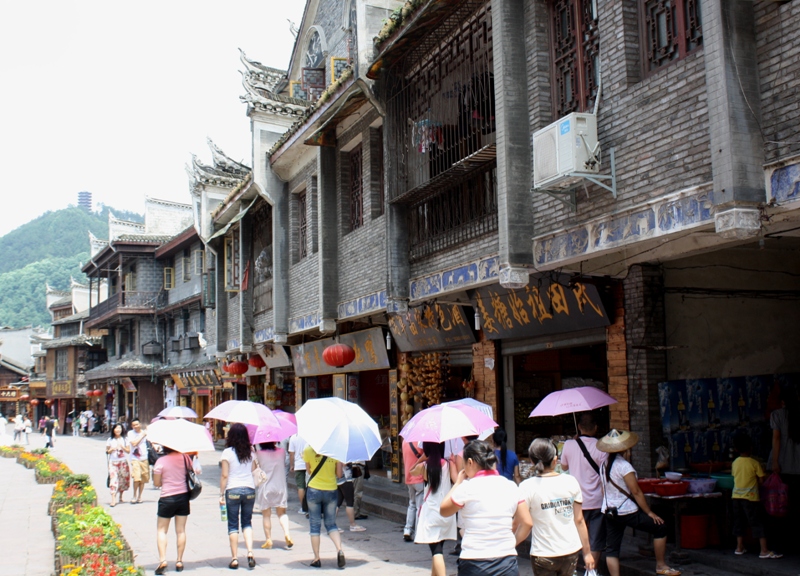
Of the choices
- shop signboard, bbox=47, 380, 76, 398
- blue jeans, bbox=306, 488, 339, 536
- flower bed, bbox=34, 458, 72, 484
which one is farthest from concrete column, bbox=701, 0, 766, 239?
shop signboard, bbox=47, 380, 76, 398

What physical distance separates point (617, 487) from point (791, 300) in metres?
4.61

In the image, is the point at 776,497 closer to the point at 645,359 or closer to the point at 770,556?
the point at 770,556

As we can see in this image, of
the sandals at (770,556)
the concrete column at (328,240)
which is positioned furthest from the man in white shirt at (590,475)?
the concrete column at (328,240)

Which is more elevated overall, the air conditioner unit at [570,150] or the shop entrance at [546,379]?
the air conditioner unit at [570,150]

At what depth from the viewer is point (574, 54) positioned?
349 inches

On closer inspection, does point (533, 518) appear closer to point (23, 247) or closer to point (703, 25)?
point (703, 25)

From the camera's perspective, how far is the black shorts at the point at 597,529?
7.61 m

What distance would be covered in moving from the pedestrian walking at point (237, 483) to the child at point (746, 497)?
17.3 ft

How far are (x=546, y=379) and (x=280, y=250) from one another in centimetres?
754

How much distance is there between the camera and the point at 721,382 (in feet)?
32.2

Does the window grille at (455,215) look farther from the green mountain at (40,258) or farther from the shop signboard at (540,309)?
the green mountain at (40,258)

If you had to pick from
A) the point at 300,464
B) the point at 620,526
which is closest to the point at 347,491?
the point at 300,464

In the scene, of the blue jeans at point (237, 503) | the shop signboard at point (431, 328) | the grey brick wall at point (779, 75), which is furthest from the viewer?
the shop signboard at point (431, 328)

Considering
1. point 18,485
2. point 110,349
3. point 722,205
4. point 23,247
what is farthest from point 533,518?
point 23,247
